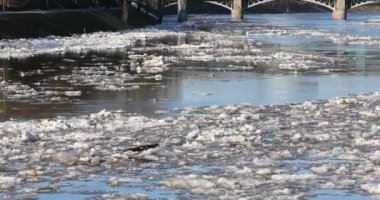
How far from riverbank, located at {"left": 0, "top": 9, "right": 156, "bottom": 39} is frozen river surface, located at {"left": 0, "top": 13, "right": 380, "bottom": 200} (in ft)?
77.5

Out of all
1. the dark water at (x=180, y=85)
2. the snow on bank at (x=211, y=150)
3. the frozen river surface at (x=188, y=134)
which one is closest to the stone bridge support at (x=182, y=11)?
the dark water at (x=180, y=85)

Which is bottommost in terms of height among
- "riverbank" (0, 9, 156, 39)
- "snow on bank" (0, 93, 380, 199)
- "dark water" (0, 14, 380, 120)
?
"dark water" (0, 14, 380, 120)

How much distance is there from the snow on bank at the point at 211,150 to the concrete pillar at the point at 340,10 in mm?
131214

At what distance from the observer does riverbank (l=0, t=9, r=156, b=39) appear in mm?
56125

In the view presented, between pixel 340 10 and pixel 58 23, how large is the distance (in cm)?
9147

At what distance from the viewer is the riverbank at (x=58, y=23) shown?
184 ft

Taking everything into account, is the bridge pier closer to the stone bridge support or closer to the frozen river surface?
the stone bridge support

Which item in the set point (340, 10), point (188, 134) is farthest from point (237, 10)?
point (188, 134)

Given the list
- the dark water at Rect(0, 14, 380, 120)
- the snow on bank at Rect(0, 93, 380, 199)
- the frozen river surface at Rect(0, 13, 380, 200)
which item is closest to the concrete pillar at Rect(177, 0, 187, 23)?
the dark water at Rect(0, 14, 380, 120)

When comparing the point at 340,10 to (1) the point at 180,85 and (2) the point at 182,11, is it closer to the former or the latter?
(2) the point at 182,11

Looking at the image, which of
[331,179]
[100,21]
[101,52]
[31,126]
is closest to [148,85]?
→ [31,126]

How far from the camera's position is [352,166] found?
12305mm

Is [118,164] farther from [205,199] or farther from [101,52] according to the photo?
[101,52]

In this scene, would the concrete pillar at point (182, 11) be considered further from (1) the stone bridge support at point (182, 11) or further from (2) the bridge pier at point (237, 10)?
(2) the bridge pier at point (237, 10)
